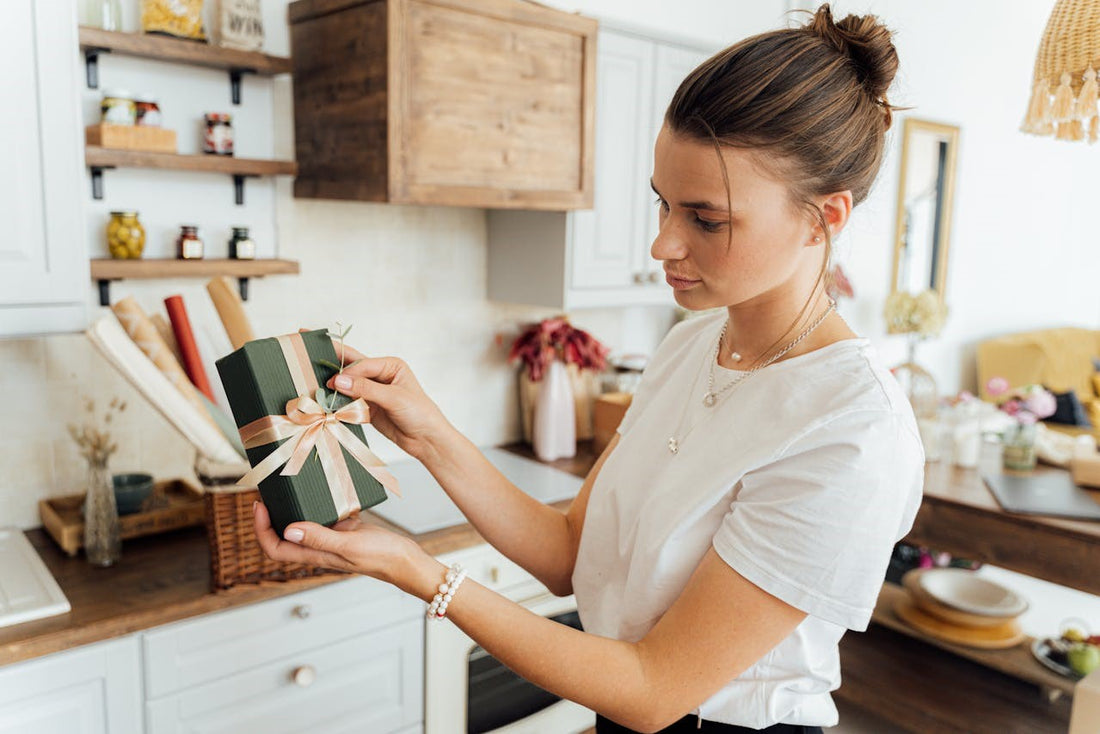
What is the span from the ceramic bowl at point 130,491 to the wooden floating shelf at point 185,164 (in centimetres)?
67

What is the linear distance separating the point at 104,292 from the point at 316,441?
3.98 feet

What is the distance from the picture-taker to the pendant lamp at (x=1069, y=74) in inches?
66.4

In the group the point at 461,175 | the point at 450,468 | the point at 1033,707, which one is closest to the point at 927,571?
the point at 1033,707

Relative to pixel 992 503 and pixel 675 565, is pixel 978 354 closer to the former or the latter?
pixel 992 503

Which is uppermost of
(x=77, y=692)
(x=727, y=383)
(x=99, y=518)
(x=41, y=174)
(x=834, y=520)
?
(x=41, y=174)

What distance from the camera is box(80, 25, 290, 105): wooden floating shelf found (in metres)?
1.95

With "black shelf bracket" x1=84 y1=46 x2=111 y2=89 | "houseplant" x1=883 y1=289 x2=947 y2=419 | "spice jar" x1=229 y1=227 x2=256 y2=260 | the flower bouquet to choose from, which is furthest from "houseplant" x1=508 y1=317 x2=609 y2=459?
"houseplant" x1=883 y1=289 x2=947 y2=419

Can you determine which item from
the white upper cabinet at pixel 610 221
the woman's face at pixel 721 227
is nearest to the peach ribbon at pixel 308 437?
the woman's face at pixel 721 227

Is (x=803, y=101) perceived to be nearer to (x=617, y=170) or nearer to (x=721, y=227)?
(x=721, y=227)

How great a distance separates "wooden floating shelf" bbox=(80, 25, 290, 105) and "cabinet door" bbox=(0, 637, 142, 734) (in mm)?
1267

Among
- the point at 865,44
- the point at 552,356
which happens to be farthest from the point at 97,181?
the point at 865,44

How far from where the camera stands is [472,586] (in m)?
1.08

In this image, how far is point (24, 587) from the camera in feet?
5.77

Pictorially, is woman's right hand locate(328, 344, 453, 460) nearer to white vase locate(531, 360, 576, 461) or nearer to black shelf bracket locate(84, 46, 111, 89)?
black shelf bracket locate(84, 46, 111, 89)
